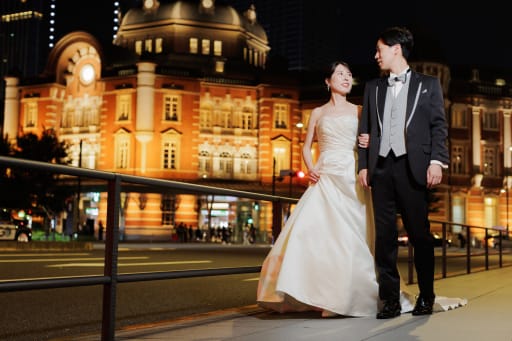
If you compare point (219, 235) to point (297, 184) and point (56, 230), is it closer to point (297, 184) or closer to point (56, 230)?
point (56, 230)

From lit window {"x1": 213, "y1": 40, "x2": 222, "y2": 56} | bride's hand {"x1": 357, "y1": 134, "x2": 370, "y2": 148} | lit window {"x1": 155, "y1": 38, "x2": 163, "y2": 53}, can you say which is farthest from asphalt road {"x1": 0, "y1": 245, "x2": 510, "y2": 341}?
lit window {"x1": 213, "y1": 40, "x2": 222, "y2": 56}

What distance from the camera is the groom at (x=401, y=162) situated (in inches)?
186

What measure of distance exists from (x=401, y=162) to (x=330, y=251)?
80cm

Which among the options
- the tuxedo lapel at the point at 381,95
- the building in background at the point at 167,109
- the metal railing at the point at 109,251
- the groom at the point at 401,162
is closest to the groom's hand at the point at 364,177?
the groom at the point at 401,162

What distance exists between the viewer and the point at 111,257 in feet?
13.0

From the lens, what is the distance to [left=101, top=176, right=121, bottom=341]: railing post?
3902 mm

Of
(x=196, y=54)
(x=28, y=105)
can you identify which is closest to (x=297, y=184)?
(x=196, y=54)

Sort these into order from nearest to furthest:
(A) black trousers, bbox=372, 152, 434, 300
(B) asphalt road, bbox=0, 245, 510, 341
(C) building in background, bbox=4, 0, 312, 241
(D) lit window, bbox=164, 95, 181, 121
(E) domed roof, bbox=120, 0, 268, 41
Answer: (A) black trousers, bbox=372, 152, 434, 300, (B) asphalt road, bbox=0, 245, 510, 341, (C) building in background, bbox=4, 0, 312, 241, (D) lit window, bbox=164, 95, 181, 121, (E) domed roof, bbox=120, 0, 268, 41

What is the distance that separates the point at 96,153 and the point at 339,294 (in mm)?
44239

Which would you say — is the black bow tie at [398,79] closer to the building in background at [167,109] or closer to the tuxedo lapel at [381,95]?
the tuxedo lapel at [381,95]

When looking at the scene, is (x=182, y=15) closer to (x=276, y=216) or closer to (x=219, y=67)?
(x=219, y=67)

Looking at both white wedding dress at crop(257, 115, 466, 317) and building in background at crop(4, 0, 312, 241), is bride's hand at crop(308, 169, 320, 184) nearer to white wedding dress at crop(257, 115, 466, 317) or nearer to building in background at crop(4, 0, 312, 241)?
white wedding dress at crop(257, 115, 466, 317)

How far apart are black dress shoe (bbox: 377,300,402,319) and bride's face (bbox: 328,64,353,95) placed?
1740 mm

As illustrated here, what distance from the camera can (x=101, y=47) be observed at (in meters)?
47.3
